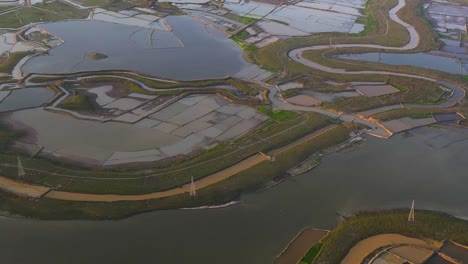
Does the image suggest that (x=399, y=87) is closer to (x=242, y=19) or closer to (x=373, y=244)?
(x=373, y=244)

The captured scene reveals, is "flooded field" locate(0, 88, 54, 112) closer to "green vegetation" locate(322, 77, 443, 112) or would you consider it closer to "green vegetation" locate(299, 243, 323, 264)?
"green vegetation" locate(322, 77, 443, 112)

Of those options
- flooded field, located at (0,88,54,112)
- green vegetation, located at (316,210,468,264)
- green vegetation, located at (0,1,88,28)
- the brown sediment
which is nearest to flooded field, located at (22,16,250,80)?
green vegetation, located at (0,1,88,28)

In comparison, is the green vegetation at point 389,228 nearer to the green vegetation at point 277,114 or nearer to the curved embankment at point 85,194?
the curved embankment at point 85,194

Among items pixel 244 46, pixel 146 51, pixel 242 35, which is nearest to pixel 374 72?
pixel 244 46

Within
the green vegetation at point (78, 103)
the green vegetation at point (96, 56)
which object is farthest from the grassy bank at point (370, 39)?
the green vegetation at point (78, 103)

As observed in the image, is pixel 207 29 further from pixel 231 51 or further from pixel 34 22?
pixel 34 22

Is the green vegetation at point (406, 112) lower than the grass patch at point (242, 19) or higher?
lower

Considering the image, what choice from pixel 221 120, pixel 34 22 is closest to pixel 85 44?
pixel 34 22
